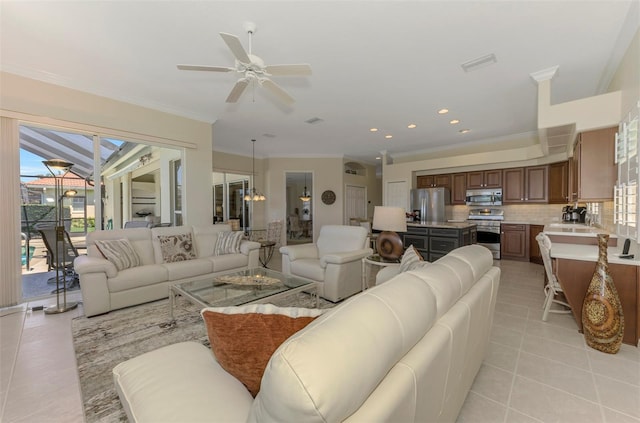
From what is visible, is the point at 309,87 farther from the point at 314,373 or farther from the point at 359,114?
the point at 314,373

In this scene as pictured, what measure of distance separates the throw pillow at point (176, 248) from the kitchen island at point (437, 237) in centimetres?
398

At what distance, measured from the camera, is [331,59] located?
2.88 meters

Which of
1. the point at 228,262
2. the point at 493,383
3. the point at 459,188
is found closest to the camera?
the point at 493,383

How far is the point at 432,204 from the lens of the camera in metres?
6.61

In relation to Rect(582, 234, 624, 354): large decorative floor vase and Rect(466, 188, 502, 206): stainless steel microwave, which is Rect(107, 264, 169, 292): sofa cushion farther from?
Rect(466, 188, 502, 206): stainless steel microwave

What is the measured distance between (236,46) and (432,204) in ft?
19.0

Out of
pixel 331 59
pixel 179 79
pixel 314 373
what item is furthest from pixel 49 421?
pixel 331 59

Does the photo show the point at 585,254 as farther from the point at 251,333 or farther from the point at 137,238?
the point at 137,238

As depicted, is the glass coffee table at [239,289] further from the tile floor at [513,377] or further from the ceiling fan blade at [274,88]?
the ceiling fan blade at [274,88]

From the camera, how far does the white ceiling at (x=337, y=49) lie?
2.18 meters

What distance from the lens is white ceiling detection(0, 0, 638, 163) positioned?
7.15 feet

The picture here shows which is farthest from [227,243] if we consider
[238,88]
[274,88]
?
[274,88]

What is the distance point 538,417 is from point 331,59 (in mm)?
3289

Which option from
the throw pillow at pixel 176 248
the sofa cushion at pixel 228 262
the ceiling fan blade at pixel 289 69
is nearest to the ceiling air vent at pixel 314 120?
the ceiling fan blade at pixel 289 69
